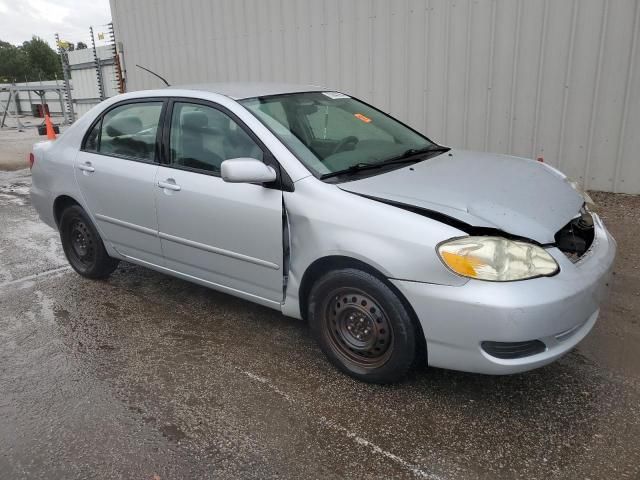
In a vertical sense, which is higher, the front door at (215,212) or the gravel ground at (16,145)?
the front door at (215,212)

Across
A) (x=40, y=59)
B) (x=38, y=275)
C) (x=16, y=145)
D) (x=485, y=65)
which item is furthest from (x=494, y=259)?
(x=40, y=59)

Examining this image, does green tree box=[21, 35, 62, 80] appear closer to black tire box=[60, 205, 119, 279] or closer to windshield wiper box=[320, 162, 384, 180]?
black tire box=[60, 205, 119, 279]

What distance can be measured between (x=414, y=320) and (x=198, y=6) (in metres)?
8.66

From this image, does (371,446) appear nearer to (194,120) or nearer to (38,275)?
(194,120)

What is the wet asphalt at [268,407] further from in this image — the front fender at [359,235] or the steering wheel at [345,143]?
the steering wheel at [345,143]

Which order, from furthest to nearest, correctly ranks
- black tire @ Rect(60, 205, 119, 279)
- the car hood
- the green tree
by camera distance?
1. the green tree
2. black tire @ Rect(60, 205, 119, 279)
3. the car hood

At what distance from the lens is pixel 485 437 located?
2609 millimetres

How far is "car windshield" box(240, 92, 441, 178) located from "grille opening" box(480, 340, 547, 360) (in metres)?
1.26

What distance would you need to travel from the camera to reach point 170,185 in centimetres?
370

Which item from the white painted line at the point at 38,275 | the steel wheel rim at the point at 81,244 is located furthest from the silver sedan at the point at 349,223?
the white painted line at the point at 38,275

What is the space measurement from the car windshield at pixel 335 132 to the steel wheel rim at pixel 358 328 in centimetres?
74

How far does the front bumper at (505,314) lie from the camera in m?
2.47

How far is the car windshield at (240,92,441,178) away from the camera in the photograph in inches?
131

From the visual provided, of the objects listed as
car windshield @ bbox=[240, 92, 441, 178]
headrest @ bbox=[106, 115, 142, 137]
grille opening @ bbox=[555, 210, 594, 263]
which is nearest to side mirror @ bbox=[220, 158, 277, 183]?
car windshield @ bbox=[240, 92, 441, 178]
